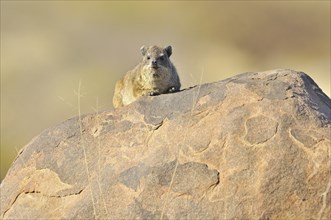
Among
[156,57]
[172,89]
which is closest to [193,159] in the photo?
[172,89]

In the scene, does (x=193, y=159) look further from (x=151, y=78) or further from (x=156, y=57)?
Answer: (x=156, y=57)

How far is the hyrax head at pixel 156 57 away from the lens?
11117 mm

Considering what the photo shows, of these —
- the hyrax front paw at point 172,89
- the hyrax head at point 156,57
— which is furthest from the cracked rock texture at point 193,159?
the hyrax head at point 156,57

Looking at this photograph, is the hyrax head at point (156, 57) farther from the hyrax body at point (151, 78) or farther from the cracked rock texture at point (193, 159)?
the cracked rock texture at point (193, 159)

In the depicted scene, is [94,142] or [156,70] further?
[156,70]

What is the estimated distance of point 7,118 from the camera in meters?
21.0

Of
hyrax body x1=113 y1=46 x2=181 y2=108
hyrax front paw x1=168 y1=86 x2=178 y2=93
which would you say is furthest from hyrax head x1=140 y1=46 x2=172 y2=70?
hyrax front paw x1=168 y1=86 x2=178 y2=93

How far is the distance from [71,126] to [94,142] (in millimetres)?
463

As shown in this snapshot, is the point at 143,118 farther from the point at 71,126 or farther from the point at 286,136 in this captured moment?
the point at 286,136

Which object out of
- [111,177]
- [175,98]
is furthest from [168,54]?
[111,177]

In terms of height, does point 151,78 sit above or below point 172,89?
above

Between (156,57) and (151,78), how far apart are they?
1.24 feet

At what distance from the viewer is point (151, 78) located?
36.2 ft

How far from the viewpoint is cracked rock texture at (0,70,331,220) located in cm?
744
